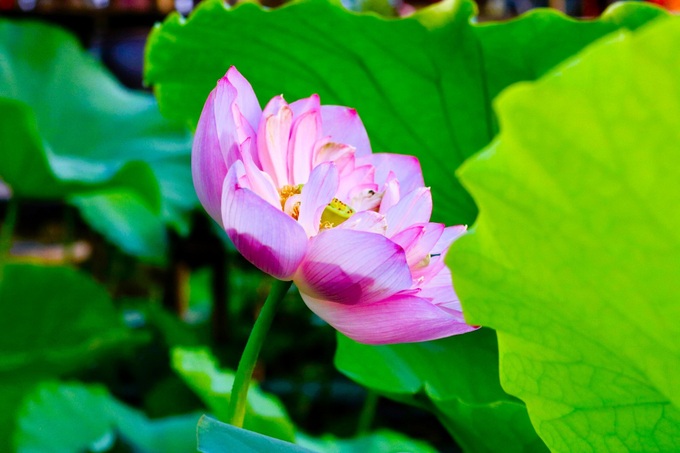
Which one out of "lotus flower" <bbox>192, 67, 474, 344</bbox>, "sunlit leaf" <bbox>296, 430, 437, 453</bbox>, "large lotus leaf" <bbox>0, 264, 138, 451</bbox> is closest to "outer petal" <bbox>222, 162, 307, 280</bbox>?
"lotus flower" <bbox>192, 67, 474, 344</bbox>

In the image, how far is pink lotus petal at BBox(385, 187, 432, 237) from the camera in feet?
1.07

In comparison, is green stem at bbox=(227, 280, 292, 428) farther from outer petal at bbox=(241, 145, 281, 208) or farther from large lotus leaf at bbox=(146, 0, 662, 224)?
large lotus leaf at bbox=(146, 0, 662, 224)

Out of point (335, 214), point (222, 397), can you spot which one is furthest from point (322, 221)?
point (222, 397)

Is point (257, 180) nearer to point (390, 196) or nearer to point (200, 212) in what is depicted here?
point (390, 196)

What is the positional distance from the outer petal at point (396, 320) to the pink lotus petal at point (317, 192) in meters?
0.04

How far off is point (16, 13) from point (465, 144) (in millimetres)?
2095

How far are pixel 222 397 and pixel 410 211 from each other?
300 mm

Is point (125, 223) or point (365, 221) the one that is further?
point (125, 223)

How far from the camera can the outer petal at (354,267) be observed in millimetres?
278

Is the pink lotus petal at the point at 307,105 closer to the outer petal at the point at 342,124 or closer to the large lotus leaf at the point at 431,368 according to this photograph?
the outer petal at the point at 342,124

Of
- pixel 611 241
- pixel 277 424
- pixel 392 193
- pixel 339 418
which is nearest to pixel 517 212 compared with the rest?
pixel 611 241

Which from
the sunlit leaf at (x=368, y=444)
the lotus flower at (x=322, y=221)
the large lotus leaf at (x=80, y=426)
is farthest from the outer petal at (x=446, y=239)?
the large lotus leaf at (x=80, y=426)

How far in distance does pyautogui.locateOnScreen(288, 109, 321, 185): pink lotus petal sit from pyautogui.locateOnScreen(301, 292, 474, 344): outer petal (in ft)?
0.25

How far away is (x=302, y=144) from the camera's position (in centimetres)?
35
